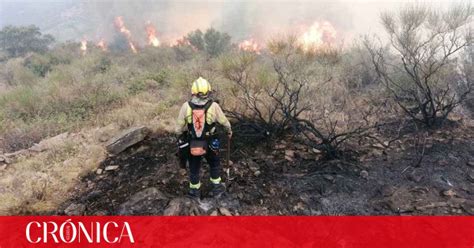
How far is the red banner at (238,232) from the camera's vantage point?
4.96 m

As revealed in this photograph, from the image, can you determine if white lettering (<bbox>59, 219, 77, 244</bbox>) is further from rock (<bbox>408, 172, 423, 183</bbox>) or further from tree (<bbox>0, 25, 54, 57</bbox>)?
tree (<bbox>0, 25, 54, 57</bbox>)

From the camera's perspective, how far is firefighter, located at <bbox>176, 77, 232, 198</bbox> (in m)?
5.26

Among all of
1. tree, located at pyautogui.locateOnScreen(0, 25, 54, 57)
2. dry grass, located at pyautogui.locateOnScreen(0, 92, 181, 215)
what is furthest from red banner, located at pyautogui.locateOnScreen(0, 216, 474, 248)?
tree, located at pyautogui.locateOnScreen(0, 25, 54, 57)

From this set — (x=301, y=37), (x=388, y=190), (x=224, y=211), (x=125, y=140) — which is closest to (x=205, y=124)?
(x=224, y=211)

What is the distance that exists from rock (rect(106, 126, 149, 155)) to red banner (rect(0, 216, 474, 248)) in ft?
5.91

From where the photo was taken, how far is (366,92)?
9.53 meters

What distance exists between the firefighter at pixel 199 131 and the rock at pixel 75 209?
161 cm

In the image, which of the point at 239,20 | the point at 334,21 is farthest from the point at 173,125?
the point at 239,20

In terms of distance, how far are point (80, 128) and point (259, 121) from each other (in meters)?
4.19

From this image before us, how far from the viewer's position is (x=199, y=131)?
536 centimetres

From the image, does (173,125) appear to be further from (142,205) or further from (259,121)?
(142,205)

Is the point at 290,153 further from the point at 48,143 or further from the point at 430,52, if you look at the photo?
the point at 48,143

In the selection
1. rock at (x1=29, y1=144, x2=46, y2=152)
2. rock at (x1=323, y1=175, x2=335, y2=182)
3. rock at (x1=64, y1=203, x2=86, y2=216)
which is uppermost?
rock at (x1=323, y1=175, x2=335, y2=182)

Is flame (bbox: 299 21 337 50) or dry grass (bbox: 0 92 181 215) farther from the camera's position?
flame (bbox: 299 21 337 50)
